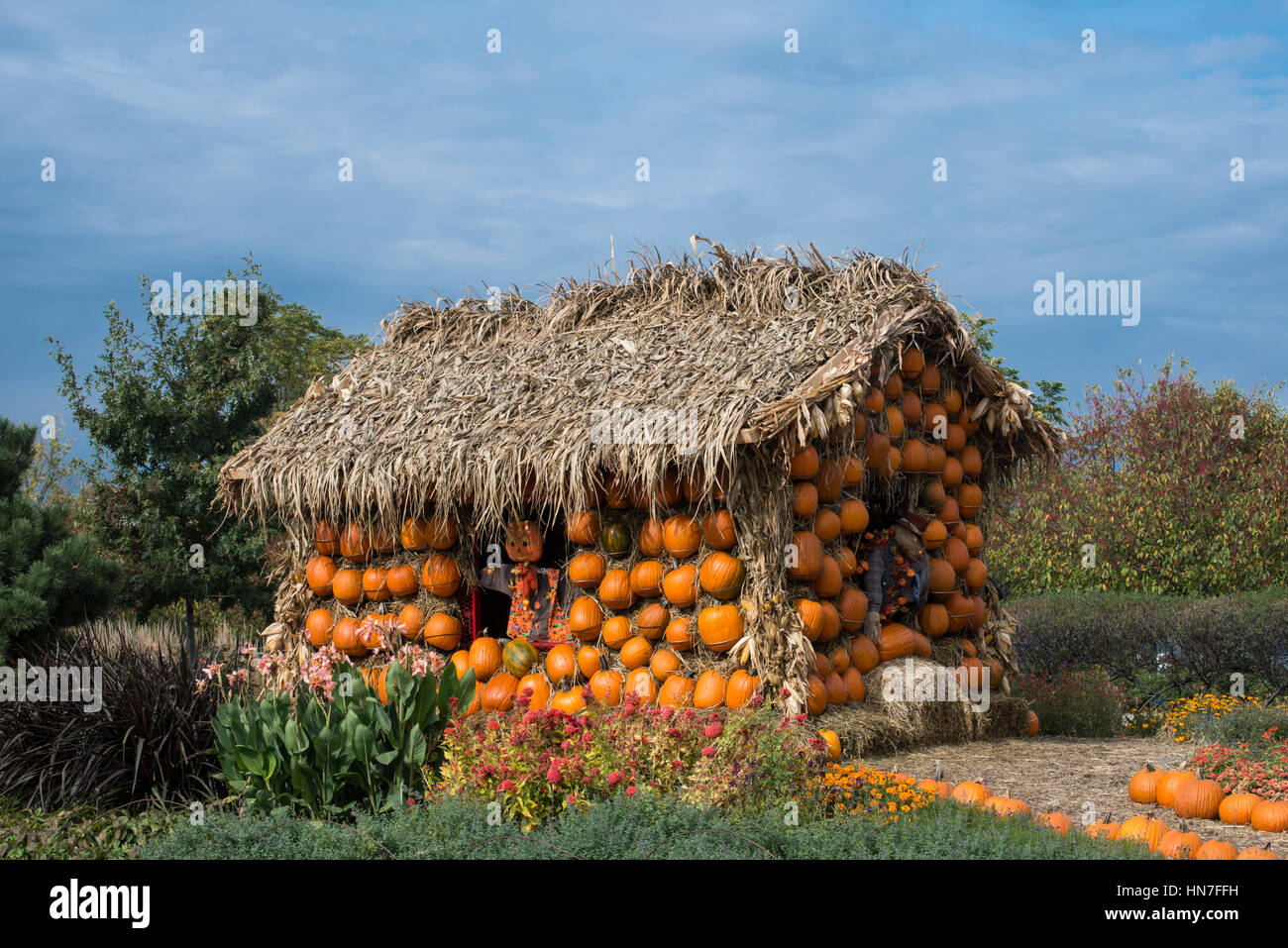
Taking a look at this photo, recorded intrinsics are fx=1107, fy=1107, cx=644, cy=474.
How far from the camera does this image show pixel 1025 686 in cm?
1227

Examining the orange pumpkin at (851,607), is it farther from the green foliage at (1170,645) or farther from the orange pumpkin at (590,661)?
the green foliage at (1170,645)

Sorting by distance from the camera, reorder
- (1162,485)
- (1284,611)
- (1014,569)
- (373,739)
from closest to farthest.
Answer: (373,739) → (1284,611) → (1162,485) → (1014,569)

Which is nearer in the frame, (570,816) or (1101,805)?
(570,816)

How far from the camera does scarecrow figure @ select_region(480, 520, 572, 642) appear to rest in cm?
1015

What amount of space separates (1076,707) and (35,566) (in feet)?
36.6

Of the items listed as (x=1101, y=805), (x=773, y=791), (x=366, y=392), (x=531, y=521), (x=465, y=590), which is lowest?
(x=1101, y=805)

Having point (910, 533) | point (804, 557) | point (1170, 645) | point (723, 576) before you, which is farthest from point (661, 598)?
point (1170, 645)

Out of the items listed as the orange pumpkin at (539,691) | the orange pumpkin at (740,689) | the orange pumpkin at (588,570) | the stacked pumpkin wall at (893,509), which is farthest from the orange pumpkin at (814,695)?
the orange pumpkin at (539,691)

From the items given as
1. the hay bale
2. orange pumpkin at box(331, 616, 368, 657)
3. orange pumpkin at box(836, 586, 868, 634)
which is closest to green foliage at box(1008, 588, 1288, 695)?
the hay bale

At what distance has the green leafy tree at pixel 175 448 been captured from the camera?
16328 mm

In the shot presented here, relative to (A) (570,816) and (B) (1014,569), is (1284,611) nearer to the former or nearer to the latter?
(B) (1014,569)

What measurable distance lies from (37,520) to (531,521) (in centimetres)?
612

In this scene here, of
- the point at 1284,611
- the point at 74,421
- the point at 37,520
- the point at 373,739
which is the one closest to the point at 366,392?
the point at 37,520
